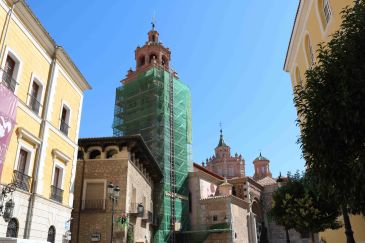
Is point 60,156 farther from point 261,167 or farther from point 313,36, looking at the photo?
point 261,167

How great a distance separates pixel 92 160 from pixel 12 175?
1011 centimetres

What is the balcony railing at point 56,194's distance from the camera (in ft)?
45.4

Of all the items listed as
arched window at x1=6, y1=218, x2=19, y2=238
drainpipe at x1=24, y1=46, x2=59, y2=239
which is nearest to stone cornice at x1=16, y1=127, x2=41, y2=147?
drainpipe at x1=24, y1=46, x2=59, y2=239

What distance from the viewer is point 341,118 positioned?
6.34 m

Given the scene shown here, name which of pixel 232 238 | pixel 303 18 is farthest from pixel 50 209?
pixel 232 238

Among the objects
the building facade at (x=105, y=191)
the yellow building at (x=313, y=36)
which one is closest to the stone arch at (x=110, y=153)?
the building facade at (x=105, y=191)

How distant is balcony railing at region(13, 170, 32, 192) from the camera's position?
37.6ft

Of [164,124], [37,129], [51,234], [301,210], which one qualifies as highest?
[164,124]

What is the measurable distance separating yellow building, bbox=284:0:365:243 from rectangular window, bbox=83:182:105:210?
12.3 metres

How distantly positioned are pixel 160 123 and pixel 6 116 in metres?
22.3

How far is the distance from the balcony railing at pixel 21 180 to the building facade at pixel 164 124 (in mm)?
18415

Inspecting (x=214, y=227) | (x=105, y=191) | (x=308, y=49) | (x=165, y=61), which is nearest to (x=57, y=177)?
(x=105, y=191)

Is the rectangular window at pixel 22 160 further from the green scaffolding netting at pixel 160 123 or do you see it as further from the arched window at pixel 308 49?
the green scaffolding netting at pixel 160 123

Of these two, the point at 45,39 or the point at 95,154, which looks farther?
the point at 95,154
